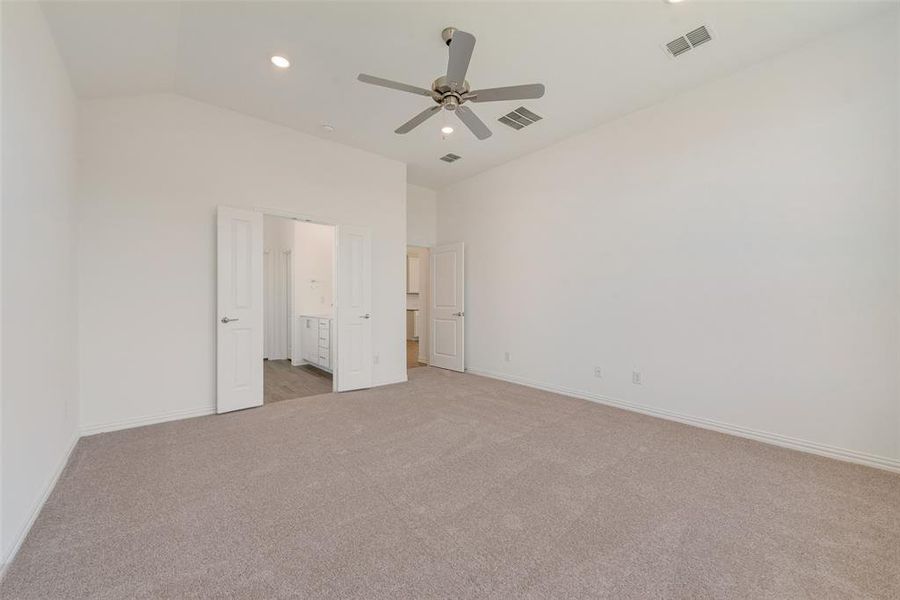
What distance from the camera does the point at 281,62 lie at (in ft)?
9.77

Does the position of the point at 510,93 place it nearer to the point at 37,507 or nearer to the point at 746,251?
the point at 746,251

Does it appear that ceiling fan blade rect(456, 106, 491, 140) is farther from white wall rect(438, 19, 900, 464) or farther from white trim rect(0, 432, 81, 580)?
white trim rect(0, 432, 81, 580)

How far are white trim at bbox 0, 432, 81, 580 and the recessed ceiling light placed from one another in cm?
333

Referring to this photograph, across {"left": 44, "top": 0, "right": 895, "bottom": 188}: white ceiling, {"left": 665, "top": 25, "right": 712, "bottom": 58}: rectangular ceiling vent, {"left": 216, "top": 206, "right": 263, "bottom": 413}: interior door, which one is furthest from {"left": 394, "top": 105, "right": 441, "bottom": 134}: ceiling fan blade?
{"left": 216, "top": 206, "right": 263, "bottom": 413}: interior door

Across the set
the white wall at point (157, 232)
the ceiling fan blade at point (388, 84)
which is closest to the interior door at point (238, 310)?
the white wall at point (157, 232)

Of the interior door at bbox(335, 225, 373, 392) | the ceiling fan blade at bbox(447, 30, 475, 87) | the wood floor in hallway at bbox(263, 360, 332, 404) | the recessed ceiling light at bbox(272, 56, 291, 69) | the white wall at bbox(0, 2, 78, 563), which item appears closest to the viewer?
the white wall at bbox(0, 2, 78, 563)

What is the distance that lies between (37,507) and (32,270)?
4.30 feet

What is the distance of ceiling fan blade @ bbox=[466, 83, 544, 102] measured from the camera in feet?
7.91

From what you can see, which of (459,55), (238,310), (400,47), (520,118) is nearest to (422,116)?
(400,47)

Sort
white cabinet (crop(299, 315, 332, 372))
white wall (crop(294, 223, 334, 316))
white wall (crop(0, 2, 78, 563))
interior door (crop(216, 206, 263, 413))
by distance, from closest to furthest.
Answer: white wall (crop(0, 2, 78, 563))
interior door (crop(216, 206, 263, 413))
white cabinet (crop(299, 315, 332, 372))
white wall (crop(294, 223, 334, 316))

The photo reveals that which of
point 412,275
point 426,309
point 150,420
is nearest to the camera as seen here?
point 150,420

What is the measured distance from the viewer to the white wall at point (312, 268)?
649 cm

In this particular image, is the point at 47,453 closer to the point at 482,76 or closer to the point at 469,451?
the point at 469,451

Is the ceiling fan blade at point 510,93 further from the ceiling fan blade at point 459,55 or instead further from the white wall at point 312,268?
the white wall at point 312,268
